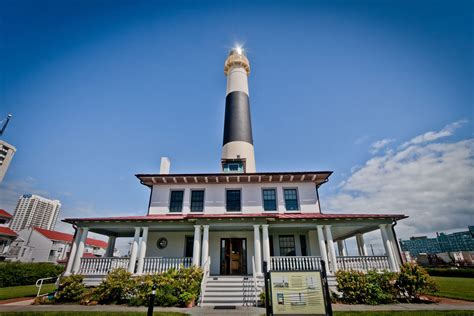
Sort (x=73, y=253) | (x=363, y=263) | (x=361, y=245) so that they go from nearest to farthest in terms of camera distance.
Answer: (x=363, y=263) < (x=73, y=253) < (x=361, y=245)

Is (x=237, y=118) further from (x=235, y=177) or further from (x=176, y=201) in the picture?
(x=176, y=201)

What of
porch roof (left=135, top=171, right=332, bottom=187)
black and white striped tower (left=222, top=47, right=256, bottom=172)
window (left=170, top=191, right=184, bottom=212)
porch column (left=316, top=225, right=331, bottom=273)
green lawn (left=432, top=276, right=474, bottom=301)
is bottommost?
green lawn (left=432, top=276, right=474, bottom=301)

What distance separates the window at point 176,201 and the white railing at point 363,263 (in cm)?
981

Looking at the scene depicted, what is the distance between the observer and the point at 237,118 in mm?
22125

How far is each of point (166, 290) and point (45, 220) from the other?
111 metres

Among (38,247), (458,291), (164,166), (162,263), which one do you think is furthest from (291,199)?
(38,247)

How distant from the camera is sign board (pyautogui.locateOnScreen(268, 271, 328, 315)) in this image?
17.5 feet

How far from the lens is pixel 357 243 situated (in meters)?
15.4

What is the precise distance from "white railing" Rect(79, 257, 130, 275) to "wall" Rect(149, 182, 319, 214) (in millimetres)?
3383

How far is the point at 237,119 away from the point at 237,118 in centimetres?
14

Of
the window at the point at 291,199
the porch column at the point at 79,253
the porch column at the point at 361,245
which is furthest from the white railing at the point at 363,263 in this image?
the porch column at the point at 79,253

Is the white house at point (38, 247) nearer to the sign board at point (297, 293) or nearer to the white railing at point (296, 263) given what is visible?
the white railing at point (296, 263)

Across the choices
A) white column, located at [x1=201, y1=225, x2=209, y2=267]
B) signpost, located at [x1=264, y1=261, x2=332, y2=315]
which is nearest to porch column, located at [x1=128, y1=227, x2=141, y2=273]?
white column, located at [x1=201, y1=225, x2=209, y2=267]

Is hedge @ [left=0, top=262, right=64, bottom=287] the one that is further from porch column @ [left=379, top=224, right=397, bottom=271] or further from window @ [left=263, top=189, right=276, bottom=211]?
porch column @ [left=379, top=224, right=397, bottom=271]
